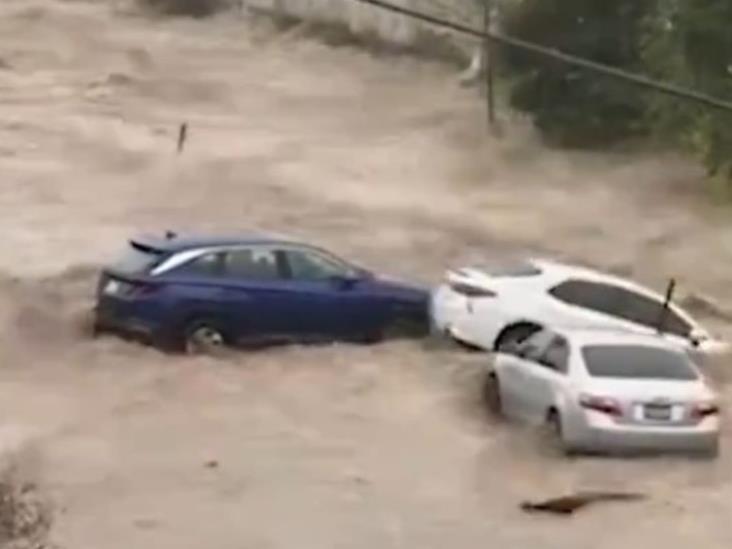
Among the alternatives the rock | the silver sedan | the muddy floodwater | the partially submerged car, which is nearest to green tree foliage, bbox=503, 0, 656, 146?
the muddy floodwater

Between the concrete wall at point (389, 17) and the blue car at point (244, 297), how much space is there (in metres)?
27.7

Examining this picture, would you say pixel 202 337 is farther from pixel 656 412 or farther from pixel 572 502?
pixel 572 502

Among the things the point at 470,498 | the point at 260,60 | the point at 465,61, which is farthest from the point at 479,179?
the point at 470,498

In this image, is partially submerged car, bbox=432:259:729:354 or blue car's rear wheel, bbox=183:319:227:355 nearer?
partially submerged car, bbox=432:259:729:354

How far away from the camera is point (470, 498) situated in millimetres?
20703

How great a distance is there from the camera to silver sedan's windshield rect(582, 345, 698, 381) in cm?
2152

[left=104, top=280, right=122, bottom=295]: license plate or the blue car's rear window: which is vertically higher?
the blue car's rear window

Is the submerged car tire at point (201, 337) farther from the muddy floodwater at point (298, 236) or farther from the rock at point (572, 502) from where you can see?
the rock at point (572, 502)

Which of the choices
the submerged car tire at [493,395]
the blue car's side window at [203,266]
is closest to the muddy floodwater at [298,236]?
the submerged car tire at [493,395]

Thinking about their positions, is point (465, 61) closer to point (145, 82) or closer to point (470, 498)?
point (145, 82)

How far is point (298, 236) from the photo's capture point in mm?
37062

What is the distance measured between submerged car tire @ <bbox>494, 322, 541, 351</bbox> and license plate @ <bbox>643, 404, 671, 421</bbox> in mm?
3425

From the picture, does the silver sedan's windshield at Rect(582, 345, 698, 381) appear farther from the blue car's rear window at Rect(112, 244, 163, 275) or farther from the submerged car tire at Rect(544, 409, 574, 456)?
the blue car's rear window at Rect(112, 244, 163, 275)

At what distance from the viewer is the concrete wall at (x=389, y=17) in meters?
54.7
